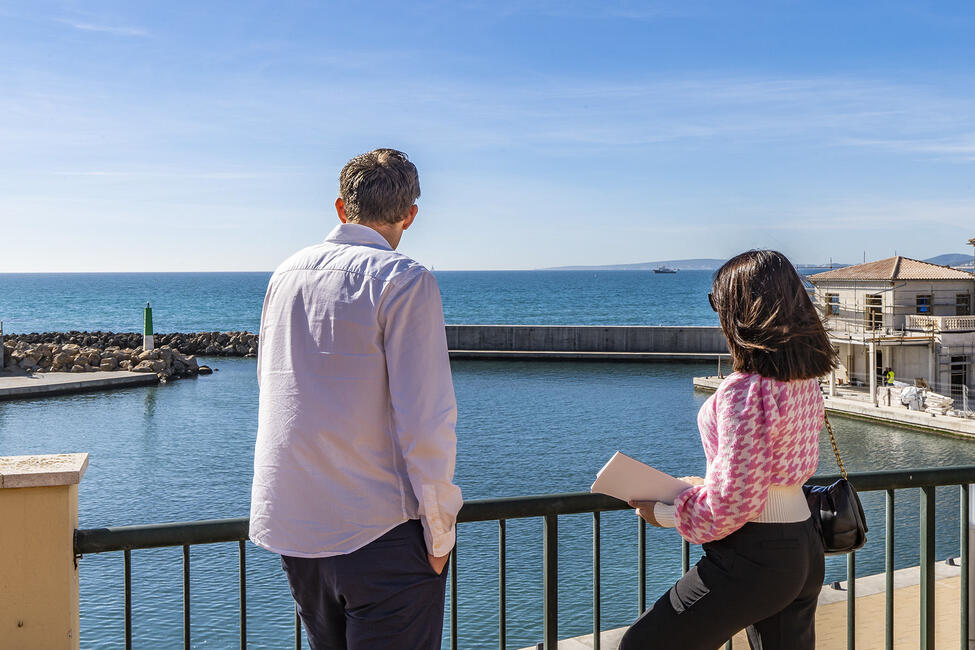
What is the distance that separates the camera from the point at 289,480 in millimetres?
1721

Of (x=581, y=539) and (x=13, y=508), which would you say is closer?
(x=13, y=508)

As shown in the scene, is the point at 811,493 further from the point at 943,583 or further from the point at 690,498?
the point at 943,583

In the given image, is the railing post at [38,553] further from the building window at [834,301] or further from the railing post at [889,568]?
the building window at [834,301]

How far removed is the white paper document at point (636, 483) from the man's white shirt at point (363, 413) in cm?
48

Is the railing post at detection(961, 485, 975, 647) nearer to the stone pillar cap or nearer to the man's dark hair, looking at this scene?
the man's dark hair

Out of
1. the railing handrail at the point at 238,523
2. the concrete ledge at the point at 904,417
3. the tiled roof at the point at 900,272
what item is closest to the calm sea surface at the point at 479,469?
the concrete ledge at the point at 904,417

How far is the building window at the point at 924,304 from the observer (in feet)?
109

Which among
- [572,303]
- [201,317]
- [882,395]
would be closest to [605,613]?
[882,395]

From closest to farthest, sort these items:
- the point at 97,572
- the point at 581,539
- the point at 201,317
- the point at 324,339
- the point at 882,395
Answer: the point at 324,339, the point at 97,572, the point at 581,539, the point at 882,395, the point at 201,317

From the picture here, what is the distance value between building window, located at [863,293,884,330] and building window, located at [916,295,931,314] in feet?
4.51

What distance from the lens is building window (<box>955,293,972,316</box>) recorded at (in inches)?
1330

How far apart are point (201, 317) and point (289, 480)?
93.3 meters

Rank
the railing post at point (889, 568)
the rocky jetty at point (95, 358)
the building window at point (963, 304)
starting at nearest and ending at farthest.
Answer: the railing post at point (889, 568)
the building window at point (963, 304)
the rocky jetty at point (95, 358)

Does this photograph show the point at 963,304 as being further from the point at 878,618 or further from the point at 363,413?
the point at 363,413
